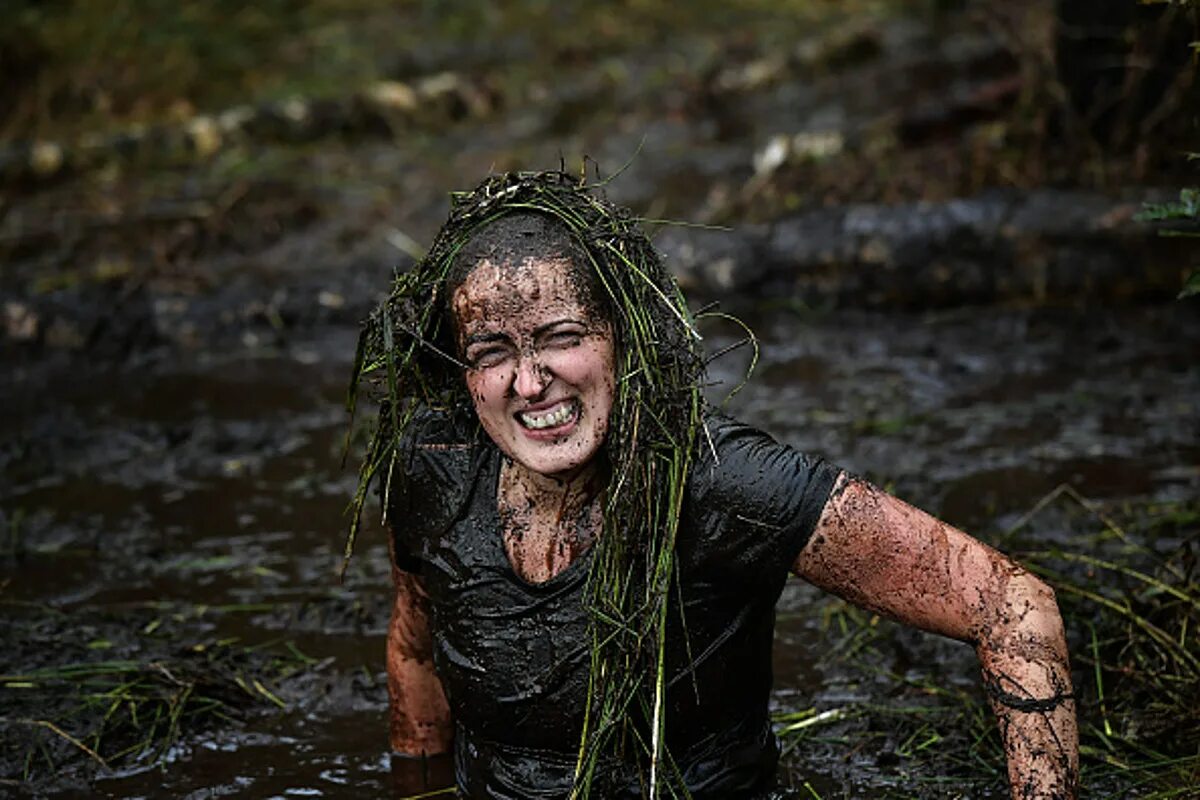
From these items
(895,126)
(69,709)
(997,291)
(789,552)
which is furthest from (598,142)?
(789,552)

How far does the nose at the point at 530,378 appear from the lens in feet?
10.9

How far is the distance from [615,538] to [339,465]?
3524 mm

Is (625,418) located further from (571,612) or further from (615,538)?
(571,612)

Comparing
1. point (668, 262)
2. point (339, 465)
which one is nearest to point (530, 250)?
point (668, 262)

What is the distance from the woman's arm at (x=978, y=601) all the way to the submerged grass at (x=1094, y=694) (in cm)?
56

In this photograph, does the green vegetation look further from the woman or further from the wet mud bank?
the woman

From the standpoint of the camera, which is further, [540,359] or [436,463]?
[436,463]

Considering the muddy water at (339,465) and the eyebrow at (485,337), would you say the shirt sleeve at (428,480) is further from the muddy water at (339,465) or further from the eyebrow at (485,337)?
the muddy water at (339,465)

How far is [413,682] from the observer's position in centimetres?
409

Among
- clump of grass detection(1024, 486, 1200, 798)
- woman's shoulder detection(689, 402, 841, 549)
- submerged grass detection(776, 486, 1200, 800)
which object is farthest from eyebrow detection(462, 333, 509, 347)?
clump of grass detection(1024, 486, 1200, 798)

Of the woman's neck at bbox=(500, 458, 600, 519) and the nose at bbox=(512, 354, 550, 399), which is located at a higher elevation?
the nose at bbox=(512, 354, 550, 399)

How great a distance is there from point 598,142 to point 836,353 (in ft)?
11.9

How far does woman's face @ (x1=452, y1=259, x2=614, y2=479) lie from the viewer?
11.0 feet

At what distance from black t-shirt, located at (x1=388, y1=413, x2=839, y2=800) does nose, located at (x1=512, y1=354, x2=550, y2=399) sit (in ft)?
1.13
